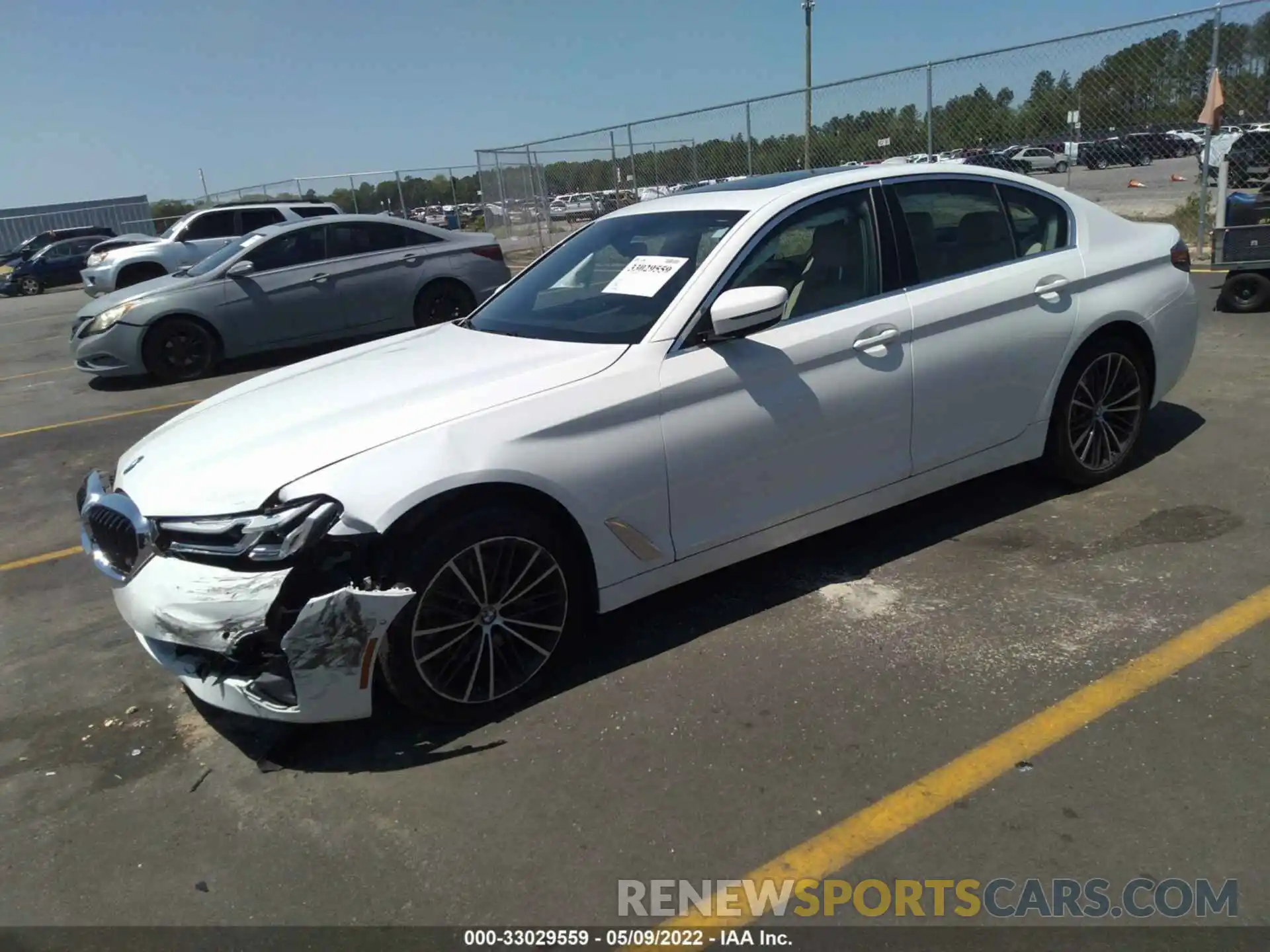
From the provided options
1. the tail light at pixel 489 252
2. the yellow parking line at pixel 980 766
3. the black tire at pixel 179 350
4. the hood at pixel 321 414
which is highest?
the tail light at pixel 489 252

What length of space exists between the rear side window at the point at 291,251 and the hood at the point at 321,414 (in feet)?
22.8

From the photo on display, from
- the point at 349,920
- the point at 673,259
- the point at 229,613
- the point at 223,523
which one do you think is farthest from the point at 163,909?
the point at 673,259

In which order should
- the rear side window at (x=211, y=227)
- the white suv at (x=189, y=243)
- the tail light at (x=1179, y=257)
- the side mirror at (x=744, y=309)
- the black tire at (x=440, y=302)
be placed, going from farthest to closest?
the rear side window at (x=211, y=227) < the white suv at (x=189, y=243) < the black tire at (x=440, y=302) < the tail light at (x=1179, y=257) < the side mirror at (x=744, y=309)

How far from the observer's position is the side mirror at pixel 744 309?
3559 millimetres

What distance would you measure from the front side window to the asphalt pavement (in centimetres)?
122

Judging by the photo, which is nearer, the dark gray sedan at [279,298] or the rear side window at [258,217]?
the dark gray sedan at [279,298]

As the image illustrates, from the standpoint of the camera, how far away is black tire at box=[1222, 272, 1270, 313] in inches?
342

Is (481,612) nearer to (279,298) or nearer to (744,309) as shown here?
(744,309)

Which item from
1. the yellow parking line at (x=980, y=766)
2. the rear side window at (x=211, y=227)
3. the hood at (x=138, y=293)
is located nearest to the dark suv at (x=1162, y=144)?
the yellow parking line at (x=980, y=766)

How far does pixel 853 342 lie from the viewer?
3.96 m

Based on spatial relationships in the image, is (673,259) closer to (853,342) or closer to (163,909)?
(853,342)

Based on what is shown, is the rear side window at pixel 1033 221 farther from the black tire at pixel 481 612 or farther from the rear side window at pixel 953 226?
the black tire at pixel 481 612

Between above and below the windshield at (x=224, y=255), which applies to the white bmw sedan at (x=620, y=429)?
below

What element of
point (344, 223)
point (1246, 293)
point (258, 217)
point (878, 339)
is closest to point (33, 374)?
point (344, 223)
